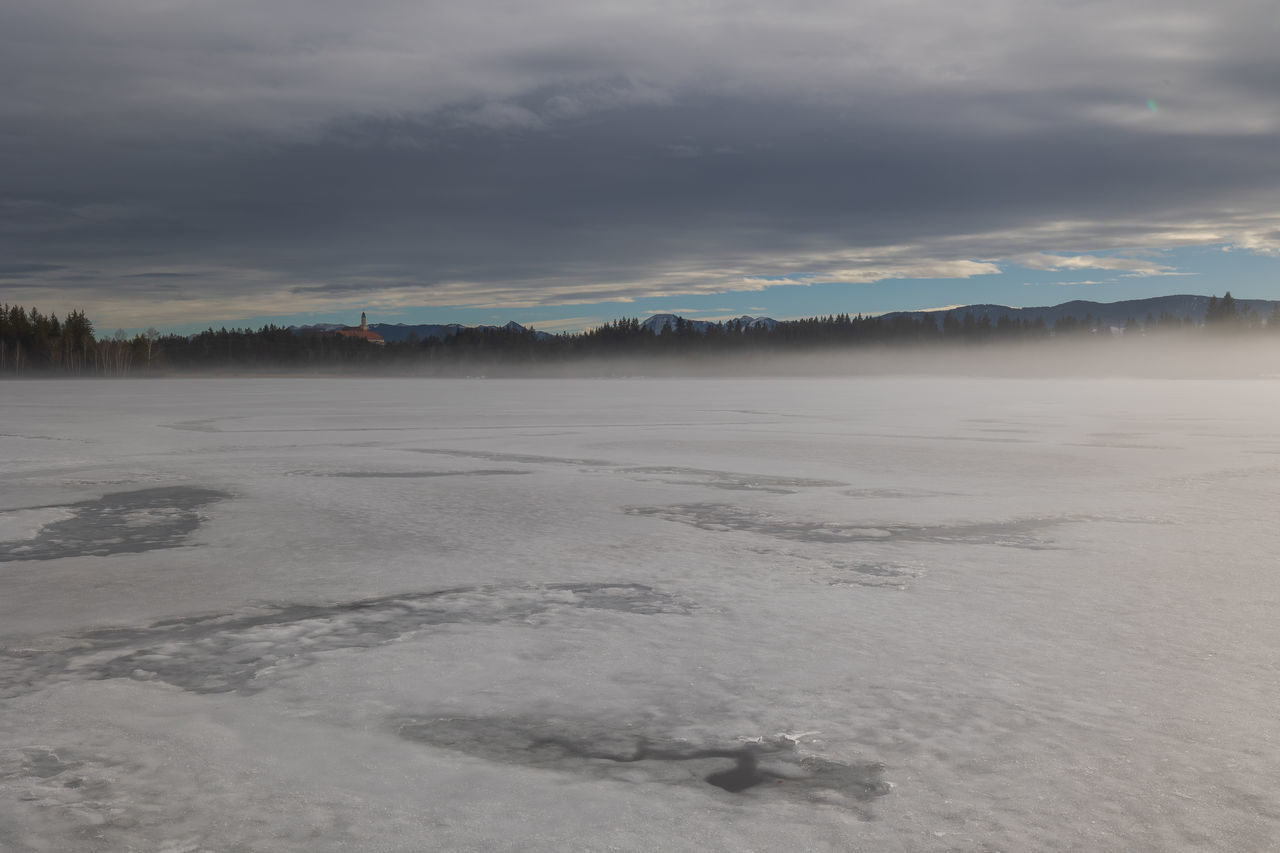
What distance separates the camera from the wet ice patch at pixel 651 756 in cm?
363

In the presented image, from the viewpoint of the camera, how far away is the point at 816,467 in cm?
1503

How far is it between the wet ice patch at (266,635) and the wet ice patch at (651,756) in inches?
49.6

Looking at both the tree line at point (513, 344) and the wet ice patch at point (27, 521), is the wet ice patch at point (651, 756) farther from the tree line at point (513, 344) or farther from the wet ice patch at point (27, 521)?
the tree line at point (513, 344)

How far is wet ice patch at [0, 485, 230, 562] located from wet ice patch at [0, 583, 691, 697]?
9.45 feet

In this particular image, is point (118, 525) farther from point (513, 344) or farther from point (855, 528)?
point (513, 344)

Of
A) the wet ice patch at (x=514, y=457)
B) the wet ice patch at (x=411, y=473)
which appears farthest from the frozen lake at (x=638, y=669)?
the wet ice patch at (x=514, y=457)

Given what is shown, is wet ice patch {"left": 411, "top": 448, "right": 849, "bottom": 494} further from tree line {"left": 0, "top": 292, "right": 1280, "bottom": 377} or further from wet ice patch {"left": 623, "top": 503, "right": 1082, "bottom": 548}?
tree line {"left": 0, "top": 292, "right": 1280, "bottom": 377}

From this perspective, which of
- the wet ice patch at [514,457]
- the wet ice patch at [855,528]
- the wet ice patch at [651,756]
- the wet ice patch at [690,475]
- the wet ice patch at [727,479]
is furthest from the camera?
the wet ice patch at [514,457]

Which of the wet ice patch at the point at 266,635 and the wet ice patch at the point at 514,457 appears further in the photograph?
the wet ice patch at the point at 514,457

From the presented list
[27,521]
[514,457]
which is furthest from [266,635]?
[514,457]

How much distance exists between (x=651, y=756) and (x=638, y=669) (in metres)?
1.15

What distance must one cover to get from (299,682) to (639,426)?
1983 centimetres

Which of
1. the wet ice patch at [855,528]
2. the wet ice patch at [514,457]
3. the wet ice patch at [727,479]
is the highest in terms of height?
the wet ice patch at [514,457]

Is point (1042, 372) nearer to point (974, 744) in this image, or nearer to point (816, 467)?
point (816, 467)
